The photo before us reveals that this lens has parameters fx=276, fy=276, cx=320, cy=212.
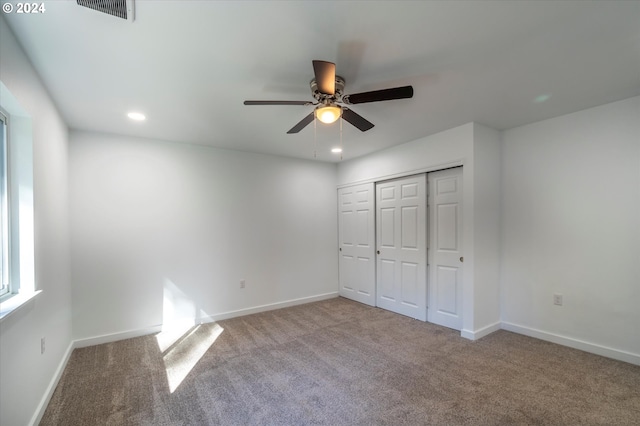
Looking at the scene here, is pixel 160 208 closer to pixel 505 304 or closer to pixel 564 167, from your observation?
pixel 505 304

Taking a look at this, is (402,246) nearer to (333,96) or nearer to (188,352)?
(333,96)

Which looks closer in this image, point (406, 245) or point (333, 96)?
point (333, 96)

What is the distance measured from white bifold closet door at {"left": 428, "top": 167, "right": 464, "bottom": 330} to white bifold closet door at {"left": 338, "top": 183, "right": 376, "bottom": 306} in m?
1.02

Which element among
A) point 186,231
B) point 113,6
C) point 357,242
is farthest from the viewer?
point 357,242

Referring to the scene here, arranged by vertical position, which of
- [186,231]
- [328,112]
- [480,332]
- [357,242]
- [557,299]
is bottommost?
[480,332]

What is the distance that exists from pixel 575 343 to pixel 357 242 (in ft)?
9.46

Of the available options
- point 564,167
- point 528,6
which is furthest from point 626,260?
point 528,6

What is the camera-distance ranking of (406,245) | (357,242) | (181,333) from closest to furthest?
(181,333)
(406,245)
(357,242)

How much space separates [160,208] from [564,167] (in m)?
4.76

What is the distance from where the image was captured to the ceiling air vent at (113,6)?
136 cm

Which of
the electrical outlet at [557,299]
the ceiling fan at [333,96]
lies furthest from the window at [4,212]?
the electrical outlet at [557,299]

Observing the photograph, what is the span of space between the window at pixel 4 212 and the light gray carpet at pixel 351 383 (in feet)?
3.44

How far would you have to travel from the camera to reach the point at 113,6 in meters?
1.39

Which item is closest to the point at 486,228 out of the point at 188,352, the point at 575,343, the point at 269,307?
the point at 575,343
